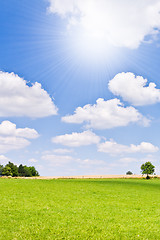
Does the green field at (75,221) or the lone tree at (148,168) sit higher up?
the lone tree at (148,168)

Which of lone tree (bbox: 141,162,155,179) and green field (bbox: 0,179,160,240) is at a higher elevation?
lone tree (bbox: 141,162,155,179)

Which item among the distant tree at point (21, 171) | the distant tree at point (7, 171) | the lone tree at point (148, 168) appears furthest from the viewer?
the distant tree at point (21, 171)

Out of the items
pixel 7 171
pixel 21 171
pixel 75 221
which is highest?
pixel 7 171

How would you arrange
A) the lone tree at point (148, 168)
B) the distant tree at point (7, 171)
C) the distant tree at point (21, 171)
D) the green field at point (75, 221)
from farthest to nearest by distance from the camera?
the distant tree at point (21, 171) < the distant tree at point (7, 171) < the lone tree at point (148, 168) < the green field at point (75, 221)

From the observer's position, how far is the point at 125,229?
16172mm

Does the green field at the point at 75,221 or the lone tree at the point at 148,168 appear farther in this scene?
the lone tree at the point at 148,168

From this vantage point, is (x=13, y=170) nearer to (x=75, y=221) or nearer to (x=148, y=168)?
(x=148, y=168)

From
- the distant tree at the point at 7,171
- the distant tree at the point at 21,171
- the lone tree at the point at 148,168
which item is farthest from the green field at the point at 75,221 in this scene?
the distant tree at the point at 21,171

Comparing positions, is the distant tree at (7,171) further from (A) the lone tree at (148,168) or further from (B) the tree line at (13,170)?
(A) the lone tree at (148,168)

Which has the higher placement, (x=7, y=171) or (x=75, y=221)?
(x=7, y=171)

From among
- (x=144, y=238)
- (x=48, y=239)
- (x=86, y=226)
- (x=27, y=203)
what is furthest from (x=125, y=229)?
(x=27, y=203)

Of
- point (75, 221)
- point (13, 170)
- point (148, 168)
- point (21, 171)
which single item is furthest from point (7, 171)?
point (75, 221)

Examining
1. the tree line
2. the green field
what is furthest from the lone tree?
the green field

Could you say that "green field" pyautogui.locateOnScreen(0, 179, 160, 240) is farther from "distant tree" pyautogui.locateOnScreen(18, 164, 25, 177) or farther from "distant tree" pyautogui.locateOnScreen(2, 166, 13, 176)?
"distant tree" pyautogui.locateOnScreen(18, 164, 25, 177)
